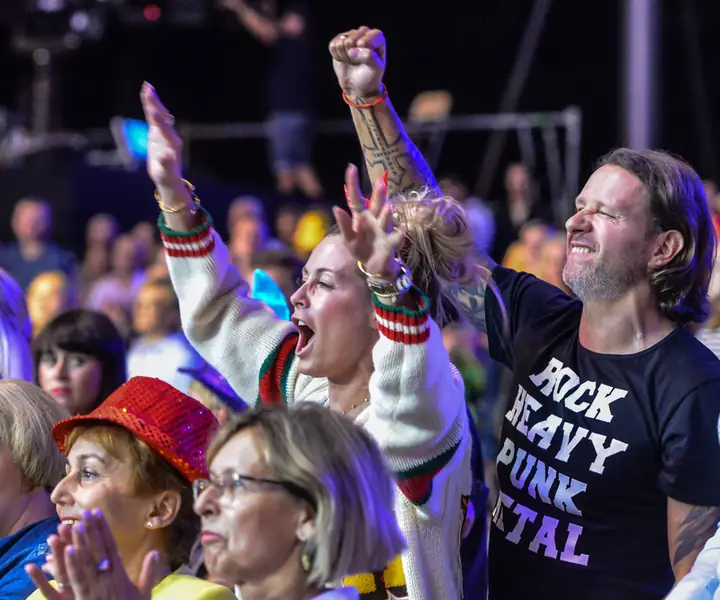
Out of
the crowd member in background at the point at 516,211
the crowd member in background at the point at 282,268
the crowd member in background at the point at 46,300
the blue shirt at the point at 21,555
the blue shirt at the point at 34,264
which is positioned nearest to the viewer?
the blue shirt at the point at 21,555

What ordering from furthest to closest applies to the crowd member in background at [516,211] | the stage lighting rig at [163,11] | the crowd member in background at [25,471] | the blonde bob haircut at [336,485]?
1. the stage lighting rig at [163,11]
2. the crowd member in background at [516,211]
3. the crowd member in background at [25,471]
4. the blonde bob haircut at [336,485]

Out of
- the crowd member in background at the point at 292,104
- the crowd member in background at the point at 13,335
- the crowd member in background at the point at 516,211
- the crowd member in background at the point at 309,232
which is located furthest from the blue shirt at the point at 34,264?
the crowd member in background at the point at 13,335

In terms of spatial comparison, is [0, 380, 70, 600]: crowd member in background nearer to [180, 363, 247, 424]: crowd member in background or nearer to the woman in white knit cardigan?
the woman in white knit cardigan

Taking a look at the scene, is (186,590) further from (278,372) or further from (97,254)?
(97,254)

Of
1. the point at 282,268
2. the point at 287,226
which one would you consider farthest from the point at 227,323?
the point at 287,226

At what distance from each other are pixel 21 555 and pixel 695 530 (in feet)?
4.69

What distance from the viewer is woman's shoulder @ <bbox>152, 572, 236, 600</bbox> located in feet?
7.59

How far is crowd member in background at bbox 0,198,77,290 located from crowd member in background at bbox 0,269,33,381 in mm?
3375

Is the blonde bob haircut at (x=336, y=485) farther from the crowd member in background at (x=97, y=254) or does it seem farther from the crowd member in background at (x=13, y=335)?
the crowd member in background at (x=97, y=254)

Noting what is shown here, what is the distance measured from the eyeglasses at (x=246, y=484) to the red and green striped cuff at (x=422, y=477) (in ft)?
1.15

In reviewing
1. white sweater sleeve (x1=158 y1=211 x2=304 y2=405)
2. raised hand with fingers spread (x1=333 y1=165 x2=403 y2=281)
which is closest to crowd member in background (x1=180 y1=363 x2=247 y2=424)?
white sweater sleeve (x1=158 y1=211 x2=304 y2=405)

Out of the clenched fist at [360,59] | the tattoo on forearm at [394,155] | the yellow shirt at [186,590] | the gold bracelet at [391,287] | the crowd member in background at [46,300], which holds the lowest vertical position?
the yellow shirt at [186,590]

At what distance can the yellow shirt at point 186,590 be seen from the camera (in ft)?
7.59

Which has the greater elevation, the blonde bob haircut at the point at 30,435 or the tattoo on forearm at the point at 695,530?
the blonde bob haircut at the point at 30,435
